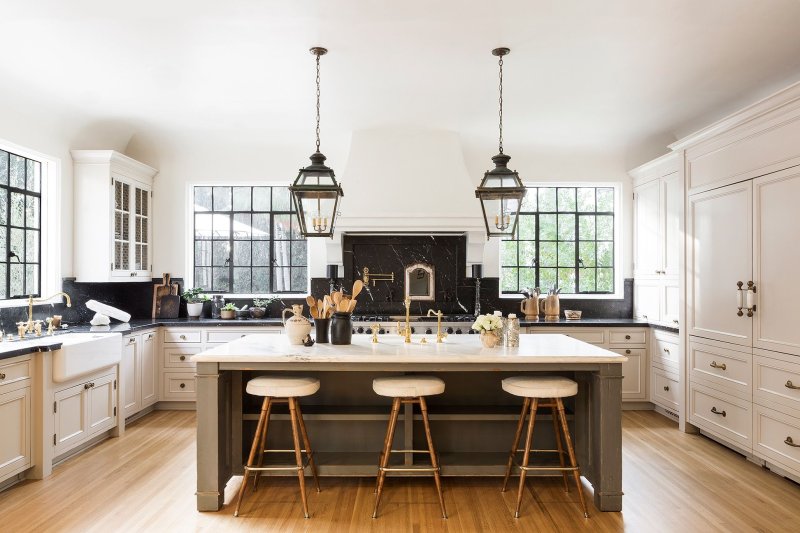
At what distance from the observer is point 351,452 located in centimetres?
365

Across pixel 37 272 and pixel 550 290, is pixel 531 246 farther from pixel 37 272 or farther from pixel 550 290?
pixel 37 272

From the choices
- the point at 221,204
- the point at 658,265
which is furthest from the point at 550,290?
the point at 221,204

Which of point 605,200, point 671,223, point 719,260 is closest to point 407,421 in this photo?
point 719,260

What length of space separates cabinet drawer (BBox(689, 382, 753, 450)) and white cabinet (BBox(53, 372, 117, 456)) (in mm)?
4826

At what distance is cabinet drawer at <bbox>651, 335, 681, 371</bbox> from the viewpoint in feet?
16.8

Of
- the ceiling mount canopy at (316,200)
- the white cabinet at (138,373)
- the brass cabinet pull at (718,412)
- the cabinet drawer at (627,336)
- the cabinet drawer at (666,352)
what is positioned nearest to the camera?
the ceiling mount canopy at (316,200)

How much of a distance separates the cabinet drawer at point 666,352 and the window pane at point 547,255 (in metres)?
1.44

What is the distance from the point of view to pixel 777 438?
3.73 metres

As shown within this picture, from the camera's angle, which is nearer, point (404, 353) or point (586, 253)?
point (404, 353)

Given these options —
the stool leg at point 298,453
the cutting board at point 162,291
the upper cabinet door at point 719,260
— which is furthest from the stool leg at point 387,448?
the cutting board at point 162,291

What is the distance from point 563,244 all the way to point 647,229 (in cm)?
95

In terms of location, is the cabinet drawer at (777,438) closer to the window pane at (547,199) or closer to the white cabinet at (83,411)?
the window pane at (547,199)

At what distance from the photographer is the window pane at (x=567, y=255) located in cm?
651

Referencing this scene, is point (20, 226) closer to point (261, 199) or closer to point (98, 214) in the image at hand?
point (98, 214)
